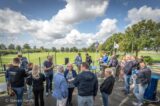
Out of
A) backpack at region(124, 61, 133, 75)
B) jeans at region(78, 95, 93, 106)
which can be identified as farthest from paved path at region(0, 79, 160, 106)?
jeans at region(78, 95, 93, 106)

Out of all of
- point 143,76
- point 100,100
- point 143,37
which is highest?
point 143,37

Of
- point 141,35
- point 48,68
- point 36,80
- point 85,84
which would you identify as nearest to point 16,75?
point 36,80

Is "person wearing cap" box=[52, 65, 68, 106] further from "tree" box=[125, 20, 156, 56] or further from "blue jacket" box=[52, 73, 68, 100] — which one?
"tree" box=[125, 20, 156, 56]

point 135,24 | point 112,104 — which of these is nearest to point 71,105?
point 112,104

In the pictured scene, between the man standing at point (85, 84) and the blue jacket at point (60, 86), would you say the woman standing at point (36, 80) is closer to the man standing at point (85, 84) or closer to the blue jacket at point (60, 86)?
the blue jacket at point (60, 86)

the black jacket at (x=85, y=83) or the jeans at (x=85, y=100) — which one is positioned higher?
the black jacket at (x=85, y=83)

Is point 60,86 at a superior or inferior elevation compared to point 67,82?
superior

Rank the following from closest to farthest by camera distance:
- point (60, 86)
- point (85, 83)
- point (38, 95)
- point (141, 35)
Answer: point (85, 83)
point (60, 86)
point (38, 95)
point (141, 35)

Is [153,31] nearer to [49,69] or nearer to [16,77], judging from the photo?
[49,69]

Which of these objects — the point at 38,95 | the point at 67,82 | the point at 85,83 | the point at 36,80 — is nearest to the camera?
Answer: the point at 85,83

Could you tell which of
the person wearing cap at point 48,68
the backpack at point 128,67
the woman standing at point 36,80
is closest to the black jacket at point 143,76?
the backpack at point 128,67

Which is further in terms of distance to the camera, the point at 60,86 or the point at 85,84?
the point at 60,86

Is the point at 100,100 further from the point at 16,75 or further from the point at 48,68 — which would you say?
the point at 16,75

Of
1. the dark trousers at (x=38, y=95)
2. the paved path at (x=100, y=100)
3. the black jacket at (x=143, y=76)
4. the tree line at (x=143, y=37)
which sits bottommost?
the paved path at (x=100, y=100)
